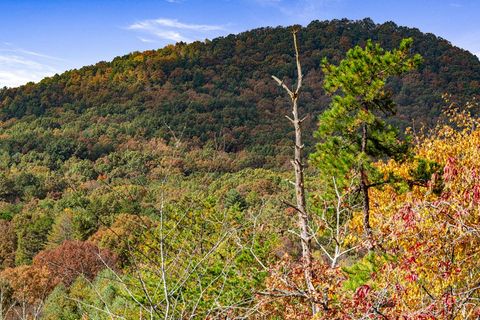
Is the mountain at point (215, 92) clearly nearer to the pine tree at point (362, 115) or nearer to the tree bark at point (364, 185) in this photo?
the pine tree at point (362, 115)

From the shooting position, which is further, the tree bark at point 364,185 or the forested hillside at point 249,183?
the tree bark at point 364,185

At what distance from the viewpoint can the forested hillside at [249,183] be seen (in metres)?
4.90

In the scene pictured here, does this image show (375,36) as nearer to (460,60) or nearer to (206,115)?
(460,60)

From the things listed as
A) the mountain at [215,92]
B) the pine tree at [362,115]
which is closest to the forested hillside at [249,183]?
the pine tree at [362,115]

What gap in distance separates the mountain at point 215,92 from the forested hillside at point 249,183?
712 mm

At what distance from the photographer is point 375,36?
175m

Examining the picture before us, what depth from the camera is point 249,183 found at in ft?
193

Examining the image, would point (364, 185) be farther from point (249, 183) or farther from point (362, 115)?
point (249, 183)

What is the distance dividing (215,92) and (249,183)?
98.0 meters

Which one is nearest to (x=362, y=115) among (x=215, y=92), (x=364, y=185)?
(x=364, y=185)

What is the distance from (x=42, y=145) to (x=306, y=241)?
98.0 m

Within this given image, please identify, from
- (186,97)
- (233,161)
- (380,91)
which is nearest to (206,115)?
(186,97)

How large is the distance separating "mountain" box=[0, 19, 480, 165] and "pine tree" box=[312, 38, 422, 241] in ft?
267

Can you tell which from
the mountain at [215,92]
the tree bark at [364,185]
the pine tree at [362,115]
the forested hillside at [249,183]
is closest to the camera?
the forested hillside at [249,183]
